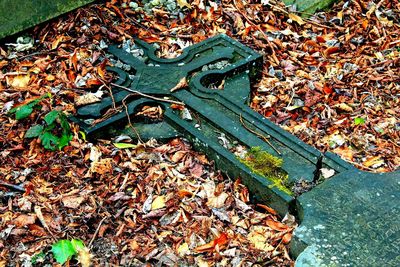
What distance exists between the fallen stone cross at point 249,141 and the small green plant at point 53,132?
5.4 inches

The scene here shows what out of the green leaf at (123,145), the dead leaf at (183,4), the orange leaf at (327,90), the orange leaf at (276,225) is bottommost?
the green leaf at (123,145)

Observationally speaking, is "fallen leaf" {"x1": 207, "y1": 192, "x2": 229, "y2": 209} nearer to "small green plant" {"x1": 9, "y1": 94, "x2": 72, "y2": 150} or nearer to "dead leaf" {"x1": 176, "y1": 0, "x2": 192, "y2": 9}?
"small green plant" {"x1": 9, "y1": 94, "x2": 72, "y2": 150}

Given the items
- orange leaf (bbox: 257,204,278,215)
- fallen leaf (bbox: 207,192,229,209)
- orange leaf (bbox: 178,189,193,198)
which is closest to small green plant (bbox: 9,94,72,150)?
orange leaf (bbox: 178,189,193,198)

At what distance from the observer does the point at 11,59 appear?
4.73 metres

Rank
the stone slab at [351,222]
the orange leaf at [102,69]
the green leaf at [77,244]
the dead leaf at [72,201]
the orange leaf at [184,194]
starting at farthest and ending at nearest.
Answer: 1. the orange leaf at [102,69]
2. the orange leaf at [184,194]
3. the dead leaf at [72,201]
4. the green leaf at [77,244]
5. the stone slab at [351,222]

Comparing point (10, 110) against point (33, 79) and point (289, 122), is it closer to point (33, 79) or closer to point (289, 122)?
point (33, 79)

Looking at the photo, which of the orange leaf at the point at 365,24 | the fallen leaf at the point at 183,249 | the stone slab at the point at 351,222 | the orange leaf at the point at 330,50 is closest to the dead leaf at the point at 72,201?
the fallen leaf at the point at 183,249

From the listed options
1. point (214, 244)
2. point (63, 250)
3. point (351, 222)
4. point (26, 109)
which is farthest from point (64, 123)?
point (351, 222)

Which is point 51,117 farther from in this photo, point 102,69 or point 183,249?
point 183,249

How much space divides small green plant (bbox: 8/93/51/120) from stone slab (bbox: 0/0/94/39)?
86cm

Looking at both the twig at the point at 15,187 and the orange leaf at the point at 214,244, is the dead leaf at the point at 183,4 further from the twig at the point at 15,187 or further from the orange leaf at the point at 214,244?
the orange leaf at the point at 214,244

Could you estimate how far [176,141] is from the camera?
4.16m

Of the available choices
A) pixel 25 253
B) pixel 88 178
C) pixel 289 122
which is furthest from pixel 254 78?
pixel 25 253

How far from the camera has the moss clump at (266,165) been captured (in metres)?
3.68
